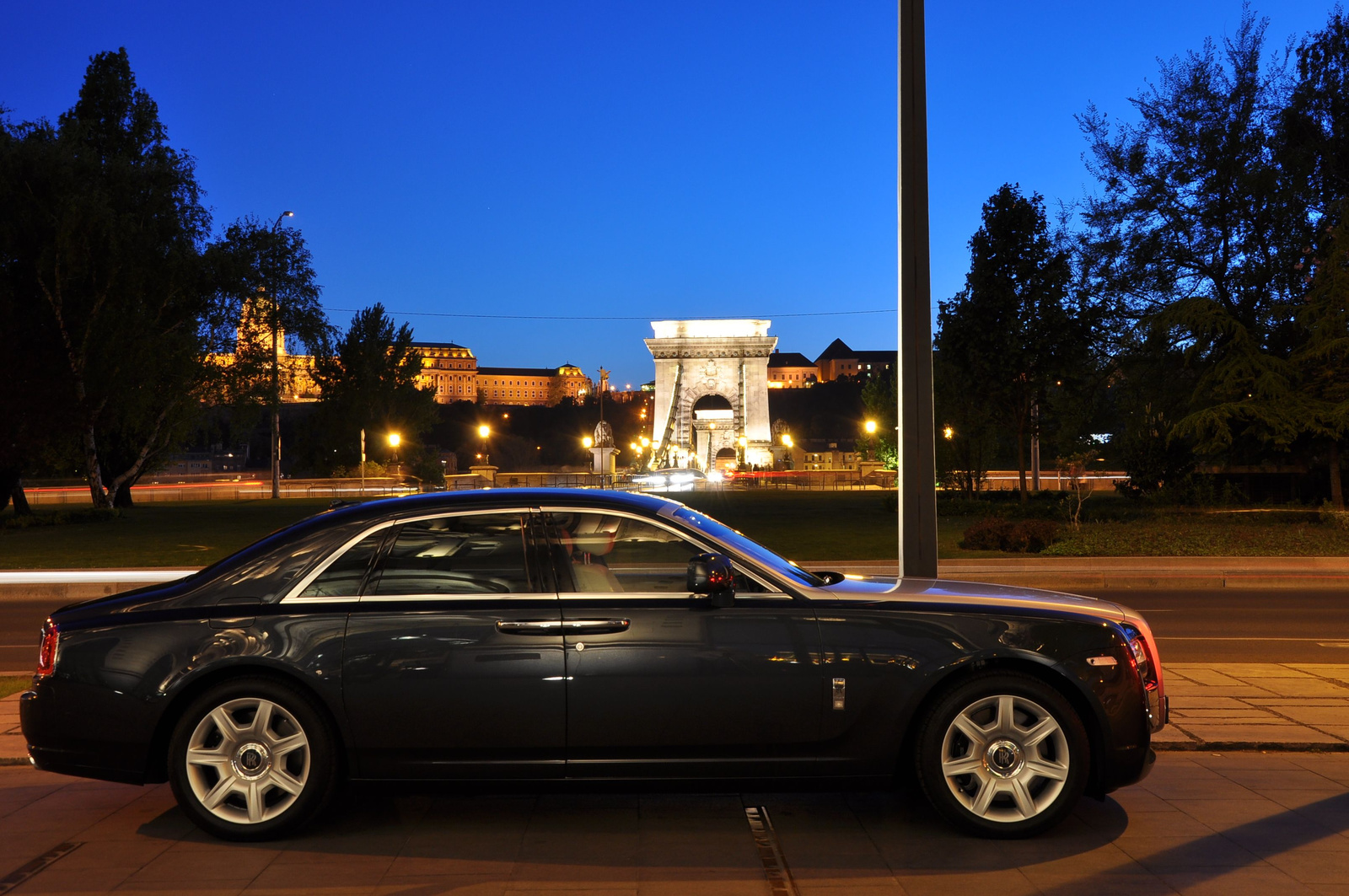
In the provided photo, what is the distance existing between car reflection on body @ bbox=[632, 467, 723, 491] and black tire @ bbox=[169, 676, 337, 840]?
4540 cm

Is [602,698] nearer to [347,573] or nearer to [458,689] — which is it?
[458,689]

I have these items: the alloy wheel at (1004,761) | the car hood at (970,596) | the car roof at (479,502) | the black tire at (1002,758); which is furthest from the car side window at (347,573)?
the alloy wheel at (1004,761)

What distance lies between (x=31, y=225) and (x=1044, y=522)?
93.9 feet

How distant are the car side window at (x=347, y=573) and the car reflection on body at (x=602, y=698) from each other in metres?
0.08

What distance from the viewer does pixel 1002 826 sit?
4.68m

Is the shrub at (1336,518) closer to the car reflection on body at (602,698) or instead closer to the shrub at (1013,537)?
the shrub at (1013,537)

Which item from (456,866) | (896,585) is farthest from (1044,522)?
(456,866)

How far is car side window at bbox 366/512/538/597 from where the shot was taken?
490cm

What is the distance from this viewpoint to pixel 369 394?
75125 millimetres

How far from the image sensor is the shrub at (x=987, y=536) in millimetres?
20328

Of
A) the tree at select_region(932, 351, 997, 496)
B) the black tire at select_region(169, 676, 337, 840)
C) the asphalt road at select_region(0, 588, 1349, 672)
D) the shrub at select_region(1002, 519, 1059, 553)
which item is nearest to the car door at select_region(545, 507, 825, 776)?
the black tire at select_region(169, 676, 337, 840)

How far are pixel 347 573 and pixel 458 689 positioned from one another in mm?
806

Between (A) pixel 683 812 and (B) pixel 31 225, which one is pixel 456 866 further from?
(B) pixel 31 225

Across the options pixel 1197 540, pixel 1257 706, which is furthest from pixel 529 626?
pixel 1197 540
